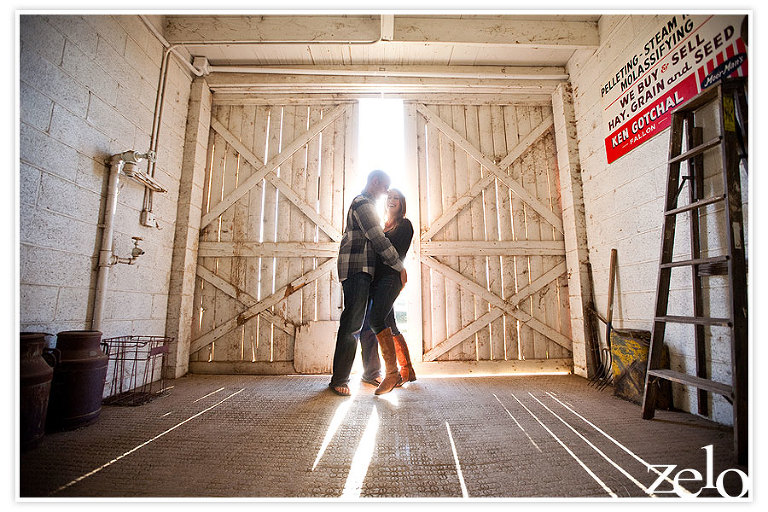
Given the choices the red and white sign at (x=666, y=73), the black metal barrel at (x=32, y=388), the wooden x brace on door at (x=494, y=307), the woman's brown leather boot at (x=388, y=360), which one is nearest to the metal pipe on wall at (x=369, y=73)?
the red and white sign at (x=666, y=73)

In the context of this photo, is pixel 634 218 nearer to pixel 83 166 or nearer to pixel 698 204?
pixel 698 204

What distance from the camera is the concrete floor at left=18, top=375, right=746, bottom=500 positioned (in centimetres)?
125

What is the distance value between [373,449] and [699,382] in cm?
183

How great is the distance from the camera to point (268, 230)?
3676 millimetres

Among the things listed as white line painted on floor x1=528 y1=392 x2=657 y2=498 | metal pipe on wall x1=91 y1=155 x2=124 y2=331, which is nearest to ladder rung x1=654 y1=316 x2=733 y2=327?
white line painted on floor x1=528 y1=392 x2=657 y2=498

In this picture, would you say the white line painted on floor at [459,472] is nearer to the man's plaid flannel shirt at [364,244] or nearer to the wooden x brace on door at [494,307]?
the man's plaid flannel shirt at [364,244]

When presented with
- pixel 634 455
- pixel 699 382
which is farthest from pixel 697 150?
pixel 634 455

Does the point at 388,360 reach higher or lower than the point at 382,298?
lower

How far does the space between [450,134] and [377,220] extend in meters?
2.01

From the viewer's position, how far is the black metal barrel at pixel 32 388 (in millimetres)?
1491

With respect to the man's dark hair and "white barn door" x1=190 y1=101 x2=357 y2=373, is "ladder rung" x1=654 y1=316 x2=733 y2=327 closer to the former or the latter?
the man's dark hair

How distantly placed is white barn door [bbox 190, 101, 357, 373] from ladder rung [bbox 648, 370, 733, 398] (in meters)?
2.82

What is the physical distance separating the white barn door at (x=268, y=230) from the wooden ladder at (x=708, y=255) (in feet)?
9.52
